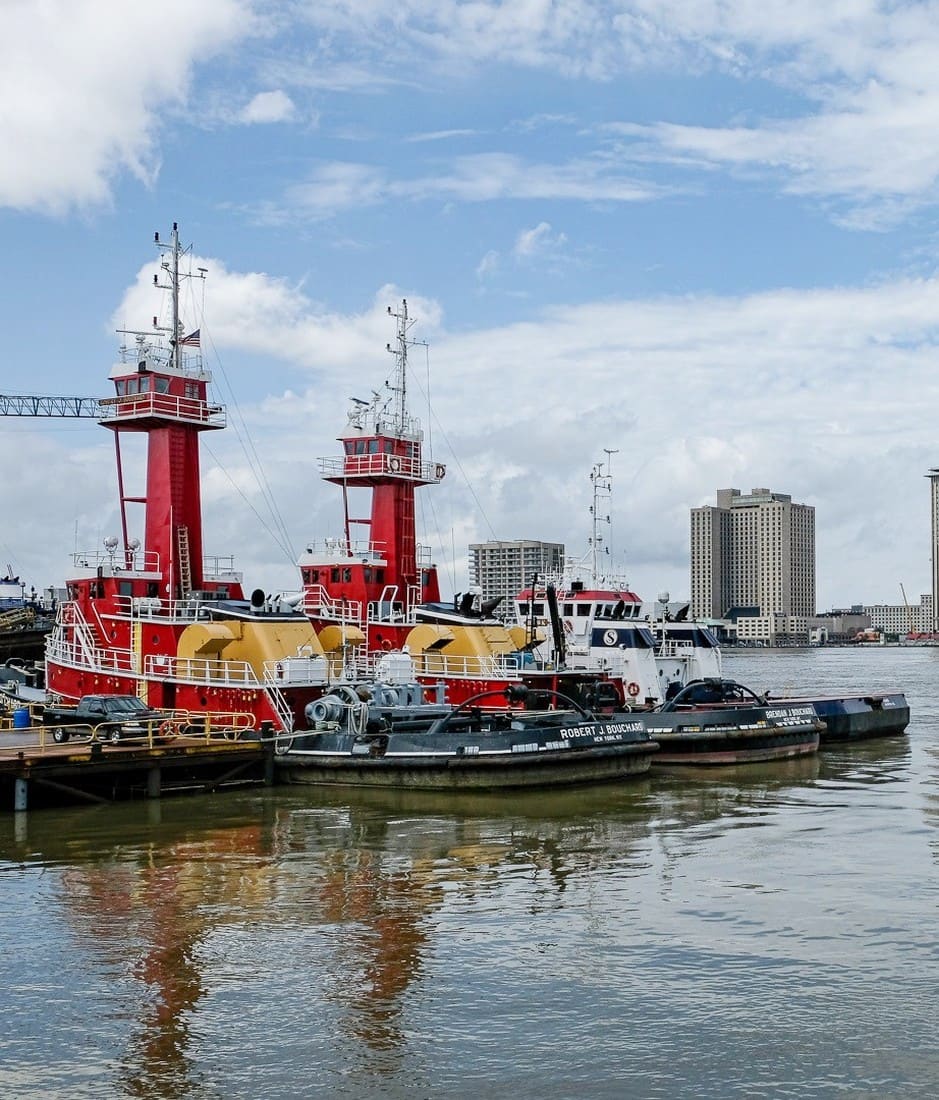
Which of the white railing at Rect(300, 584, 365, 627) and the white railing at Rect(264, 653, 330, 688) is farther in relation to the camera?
the white railing at Rect(300, 584, 365, 627)

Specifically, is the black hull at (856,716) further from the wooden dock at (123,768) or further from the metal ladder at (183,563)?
the metal ladder at (183,563)

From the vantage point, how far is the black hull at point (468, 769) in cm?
3158

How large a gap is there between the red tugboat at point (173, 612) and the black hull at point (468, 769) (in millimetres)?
2877

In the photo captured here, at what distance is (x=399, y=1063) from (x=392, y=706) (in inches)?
877

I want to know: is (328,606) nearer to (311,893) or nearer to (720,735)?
(720,735)

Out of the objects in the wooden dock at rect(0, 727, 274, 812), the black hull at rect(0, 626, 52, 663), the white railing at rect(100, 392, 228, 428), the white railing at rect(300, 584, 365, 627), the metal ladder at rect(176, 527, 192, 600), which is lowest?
the wooden dock at rect(0, 727, 274, 812)

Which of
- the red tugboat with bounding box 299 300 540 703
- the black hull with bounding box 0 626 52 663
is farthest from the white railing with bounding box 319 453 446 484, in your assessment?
the black hull with bounding box 0 626 52 663

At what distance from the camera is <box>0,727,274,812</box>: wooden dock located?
29.4 metres

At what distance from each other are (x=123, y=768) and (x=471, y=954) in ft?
51.8

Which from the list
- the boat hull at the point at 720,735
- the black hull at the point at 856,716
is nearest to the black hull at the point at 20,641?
the black hull at the point at 856,716

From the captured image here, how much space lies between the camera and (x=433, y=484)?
55500mm

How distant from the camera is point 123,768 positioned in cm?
3053

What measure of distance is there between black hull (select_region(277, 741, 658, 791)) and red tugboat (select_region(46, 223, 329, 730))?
Result: 9.44 ft

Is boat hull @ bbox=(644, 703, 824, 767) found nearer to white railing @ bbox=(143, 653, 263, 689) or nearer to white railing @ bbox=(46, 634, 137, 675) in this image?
white railing @ bbox=(143, 653, 263, 689)
